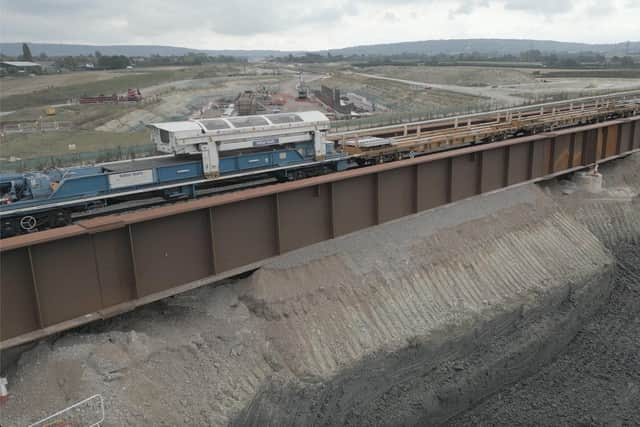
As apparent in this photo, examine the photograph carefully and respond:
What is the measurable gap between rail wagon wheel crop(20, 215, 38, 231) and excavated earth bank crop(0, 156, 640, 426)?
3441mm

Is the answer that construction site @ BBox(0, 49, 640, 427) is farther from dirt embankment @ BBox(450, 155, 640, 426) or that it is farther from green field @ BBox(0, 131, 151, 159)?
green field @ BBox(0, 131, 151, 159)

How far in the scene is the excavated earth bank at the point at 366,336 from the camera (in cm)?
1189

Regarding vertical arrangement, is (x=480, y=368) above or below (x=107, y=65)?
below

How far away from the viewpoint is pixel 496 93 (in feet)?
256

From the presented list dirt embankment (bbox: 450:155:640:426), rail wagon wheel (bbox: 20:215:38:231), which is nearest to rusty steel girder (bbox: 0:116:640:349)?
rail wagon wheel (bbox: 20:215:38:231)

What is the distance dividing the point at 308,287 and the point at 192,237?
4.30 m

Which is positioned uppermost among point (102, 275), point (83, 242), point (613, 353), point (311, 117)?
point (311, 117)

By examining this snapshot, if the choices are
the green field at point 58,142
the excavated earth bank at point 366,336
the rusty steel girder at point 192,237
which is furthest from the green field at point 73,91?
the excavated earth bank at point 366,336

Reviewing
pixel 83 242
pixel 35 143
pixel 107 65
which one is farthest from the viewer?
pixel 107 65

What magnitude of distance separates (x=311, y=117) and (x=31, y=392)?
13174mm

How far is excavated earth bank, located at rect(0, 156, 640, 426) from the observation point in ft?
39.0

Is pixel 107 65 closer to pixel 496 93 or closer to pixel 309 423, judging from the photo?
pixel 496 93

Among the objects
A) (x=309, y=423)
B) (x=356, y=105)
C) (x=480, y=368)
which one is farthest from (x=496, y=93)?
(x=309, y=423)

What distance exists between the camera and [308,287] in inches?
644
